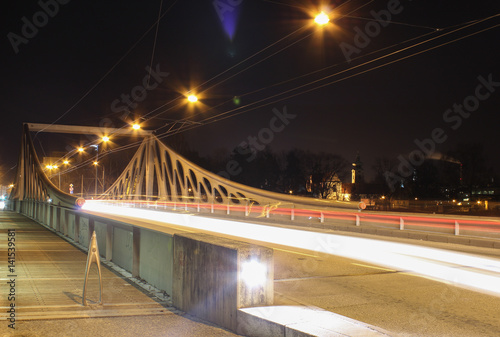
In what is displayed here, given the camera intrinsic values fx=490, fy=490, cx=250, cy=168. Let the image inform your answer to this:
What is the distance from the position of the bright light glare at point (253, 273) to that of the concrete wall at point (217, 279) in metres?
0.04

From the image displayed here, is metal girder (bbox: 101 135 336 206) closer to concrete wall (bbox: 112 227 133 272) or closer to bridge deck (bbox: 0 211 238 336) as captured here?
concrete wall (bbox: 112 227 133 272)

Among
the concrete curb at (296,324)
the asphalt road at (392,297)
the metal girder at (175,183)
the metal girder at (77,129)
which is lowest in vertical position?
the asphalt road at (392,297)

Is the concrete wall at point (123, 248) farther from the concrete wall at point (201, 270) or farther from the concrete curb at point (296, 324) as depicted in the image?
the concrete curb at point (296, 324)

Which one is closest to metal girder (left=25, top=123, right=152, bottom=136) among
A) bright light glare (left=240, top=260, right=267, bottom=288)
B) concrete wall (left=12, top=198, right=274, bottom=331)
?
concrete wall (left=12, top=198, right=274, bottom=331)

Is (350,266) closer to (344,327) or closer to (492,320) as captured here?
(492,320)

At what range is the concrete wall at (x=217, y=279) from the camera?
579 centimetres

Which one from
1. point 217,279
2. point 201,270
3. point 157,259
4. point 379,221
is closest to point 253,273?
point 217,279

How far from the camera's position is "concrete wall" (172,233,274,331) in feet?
19.0

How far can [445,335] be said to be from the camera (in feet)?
18.7

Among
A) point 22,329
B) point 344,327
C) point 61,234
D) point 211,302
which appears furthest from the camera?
point 61,234

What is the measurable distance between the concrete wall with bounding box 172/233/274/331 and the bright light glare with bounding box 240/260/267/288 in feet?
0.12

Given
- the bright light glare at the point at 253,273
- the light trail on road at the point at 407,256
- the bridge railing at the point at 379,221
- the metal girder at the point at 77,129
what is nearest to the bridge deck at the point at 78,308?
the bright light glare at the point at 253,273

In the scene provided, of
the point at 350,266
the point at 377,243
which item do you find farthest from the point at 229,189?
the point at 350,266

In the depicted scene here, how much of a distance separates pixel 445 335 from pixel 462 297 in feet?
8.03
